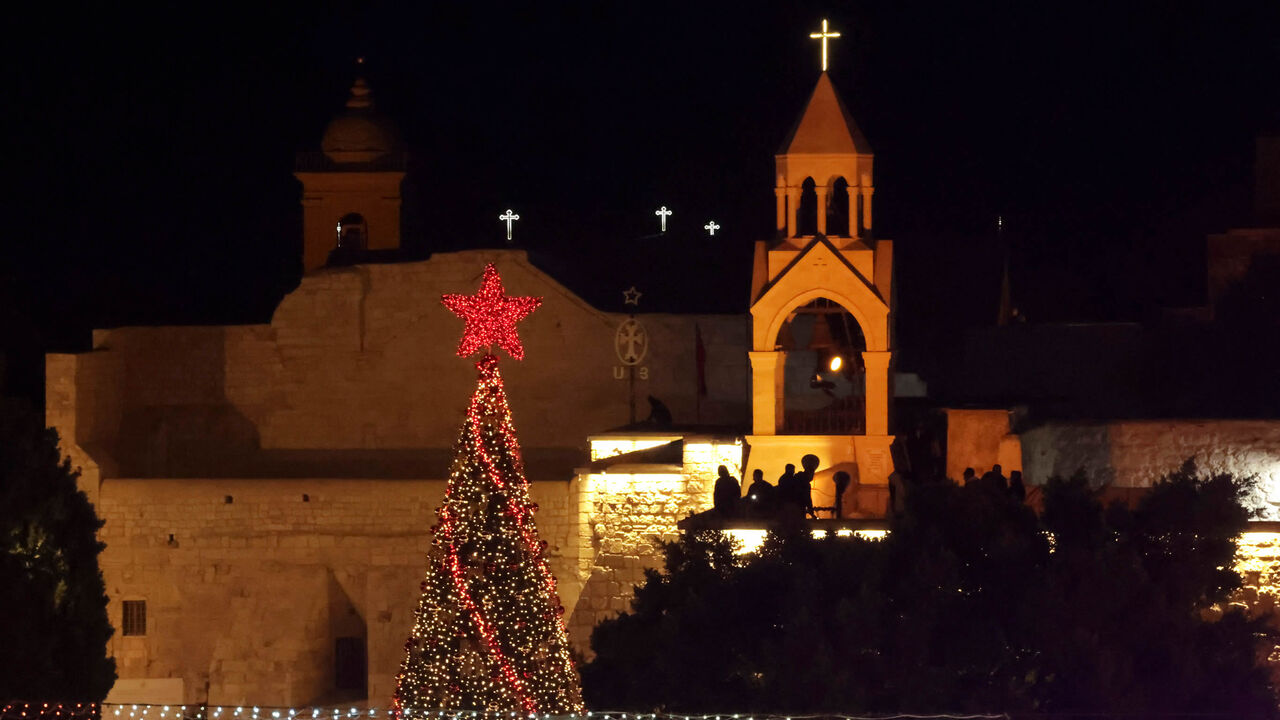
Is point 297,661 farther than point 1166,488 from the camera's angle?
Yes

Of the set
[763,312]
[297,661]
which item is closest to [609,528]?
[763,312]

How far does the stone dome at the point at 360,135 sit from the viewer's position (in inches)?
1834

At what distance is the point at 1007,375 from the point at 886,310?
23.5ft

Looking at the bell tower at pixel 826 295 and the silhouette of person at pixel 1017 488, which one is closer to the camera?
the silhouette of person at pixel 1017 488

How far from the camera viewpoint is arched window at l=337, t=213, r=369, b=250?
153ft

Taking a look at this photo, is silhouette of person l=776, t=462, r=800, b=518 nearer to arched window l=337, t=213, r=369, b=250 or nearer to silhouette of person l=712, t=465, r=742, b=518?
silhouette of person l=712, t=465, r=742, b=518

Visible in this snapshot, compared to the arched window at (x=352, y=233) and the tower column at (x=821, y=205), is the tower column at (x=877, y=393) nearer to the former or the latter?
the tower column at (x=821, y=205)

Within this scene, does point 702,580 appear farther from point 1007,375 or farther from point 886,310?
point 1007,375

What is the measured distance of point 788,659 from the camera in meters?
26.3

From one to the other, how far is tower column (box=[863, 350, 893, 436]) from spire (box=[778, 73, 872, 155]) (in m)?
2.12

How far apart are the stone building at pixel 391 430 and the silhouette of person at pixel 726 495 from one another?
151cm

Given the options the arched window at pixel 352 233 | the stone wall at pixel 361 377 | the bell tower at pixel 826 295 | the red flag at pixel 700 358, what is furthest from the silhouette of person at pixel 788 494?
the arched window at pixel 352 233

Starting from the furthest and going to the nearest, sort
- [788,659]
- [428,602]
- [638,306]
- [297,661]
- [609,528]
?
[638,306], [297,661], [609,528], [428,602], [788,659]

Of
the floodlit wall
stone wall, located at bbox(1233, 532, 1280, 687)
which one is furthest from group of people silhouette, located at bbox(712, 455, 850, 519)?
the floodlit wall
